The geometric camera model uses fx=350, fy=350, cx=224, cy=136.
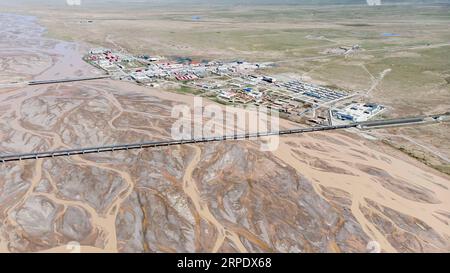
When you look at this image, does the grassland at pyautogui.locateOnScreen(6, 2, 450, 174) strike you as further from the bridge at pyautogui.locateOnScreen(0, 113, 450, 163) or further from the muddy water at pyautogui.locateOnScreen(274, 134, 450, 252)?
the muddy water at pyautogui.locateOnScreen(274, 134, 450, 252)

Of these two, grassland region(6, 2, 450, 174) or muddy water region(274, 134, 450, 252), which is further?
grassland region(6, 2, 450, 174)

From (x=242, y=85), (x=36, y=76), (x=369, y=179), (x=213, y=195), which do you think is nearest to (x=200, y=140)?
(x=213, y=195)

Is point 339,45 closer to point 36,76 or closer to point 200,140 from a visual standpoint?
point 200,140

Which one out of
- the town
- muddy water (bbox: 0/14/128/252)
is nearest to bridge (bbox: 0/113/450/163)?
muddy water (bbox: 0/14/128/252)

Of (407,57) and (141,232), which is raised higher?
(407,57)

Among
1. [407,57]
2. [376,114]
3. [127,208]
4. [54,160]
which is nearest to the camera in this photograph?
[127,208]

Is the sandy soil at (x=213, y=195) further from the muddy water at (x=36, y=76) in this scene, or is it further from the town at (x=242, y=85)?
the town at (x=242, y=85)

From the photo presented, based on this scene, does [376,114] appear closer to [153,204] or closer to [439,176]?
[439,176]
